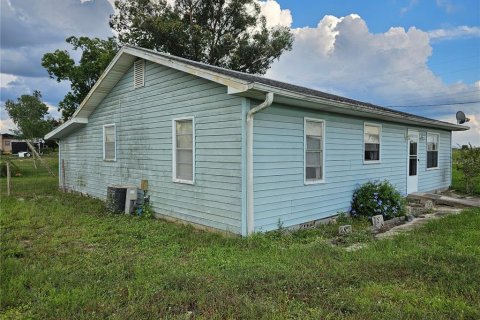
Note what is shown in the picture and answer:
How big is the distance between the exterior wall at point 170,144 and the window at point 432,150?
961 centimetres

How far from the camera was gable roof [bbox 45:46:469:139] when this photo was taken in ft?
18.2

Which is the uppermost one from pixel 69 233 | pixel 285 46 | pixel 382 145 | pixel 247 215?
pixel 285 46

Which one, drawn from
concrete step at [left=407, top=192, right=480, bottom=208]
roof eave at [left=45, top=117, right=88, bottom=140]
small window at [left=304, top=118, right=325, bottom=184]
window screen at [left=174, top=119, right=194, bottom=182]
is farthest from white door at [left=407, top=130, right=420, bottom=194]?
roof eave at [left=45, top=117, right=88, bottom=140]

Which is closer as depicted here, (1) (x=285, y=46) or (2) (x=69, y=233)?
(2) (x=69, y=233)

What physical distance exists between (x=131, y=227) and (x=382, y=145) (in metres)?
7.38

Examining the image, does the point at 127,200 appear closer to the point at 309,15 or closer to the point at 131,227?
the point at 131,227

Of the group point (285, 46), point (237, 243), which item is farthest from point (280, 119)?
point (285, 46)

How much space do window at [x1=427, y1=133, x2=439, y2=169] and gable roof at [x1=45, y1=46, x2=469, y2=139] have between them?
1.48 feet

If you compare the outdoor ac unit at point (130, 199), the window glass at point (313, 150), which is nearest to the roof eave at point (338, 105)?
the window glass at point (313, 150)

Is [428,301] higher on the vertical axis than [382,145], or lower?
lower

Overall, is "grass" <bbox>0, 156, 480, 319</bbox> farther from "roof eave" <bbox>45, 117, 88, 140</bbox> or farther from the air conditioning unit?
"roof eave" <bbox>45, 117, 88, 140</bbox>

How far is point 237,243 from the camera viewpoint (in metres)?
5.49

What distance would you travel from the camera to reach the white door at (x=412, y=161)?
433 inches

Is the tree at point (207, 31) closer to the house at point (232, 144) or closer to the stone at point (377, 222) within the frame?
the house at point (232, 144)
